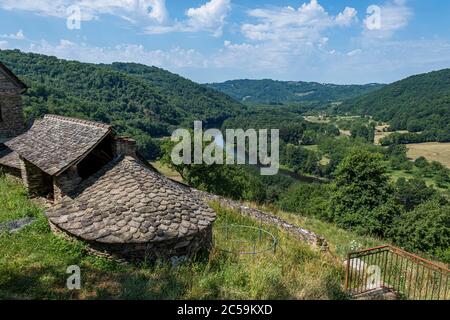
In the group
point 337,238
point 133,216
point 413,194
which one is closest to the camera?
point 133,216

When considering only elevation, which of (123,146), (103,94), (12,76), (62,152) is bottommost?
(62,152)

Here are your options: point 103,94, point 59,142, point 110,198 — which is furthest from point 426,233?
point 103,94

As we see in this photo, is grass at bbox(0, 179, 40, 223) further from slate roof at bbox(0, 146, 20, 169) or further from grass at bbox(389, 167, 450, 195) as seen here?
grass at bbox(389, 167, 450, 195)

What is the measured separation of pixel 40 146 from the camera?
46.9ft

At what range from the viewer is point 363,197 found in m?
31.0

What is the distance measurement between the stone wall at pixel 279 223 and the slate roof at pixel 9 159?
9164mm

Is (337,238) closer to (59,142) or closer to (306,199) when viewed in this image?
(59,142)

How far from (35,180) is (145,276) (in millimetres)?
9067

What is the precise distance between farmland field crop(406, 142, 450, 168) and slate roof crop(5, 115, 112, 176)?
9963cm

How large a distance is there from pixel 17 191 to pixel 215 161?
21.6 m

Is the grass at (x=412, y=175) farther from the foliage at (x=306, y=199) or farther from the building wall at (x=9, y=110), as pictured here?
the building wall at (x=9, y=110)
